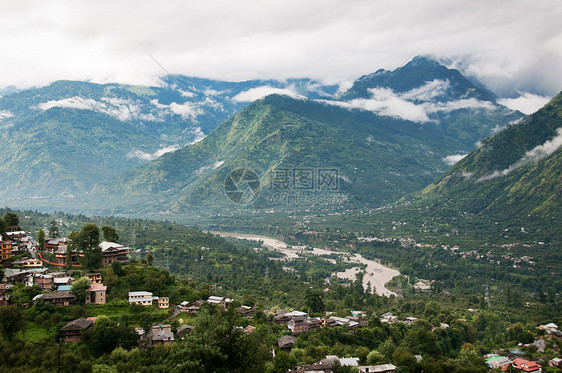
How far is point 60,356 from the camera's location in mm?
38906

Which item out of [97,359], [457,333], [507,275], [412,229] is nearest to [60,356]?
[97,359]

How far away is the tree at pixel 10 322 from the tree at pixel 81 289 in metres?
7.98

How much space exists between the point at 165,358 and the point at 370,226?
155 m

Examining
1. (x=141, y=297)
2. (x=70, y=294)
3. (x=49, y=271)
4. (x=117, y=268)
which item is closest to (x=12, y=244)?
(x=49, y=271)

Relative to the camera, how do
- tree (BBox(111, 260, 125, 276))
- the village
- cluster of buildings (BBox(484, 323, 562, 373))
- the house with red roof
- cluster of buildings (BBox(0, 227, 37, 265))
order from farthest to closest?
tree (BBox(111, 260, 125, 276)) < cluster of buildings (BBox(0, 227, 37, 265)) < cluster of buildings (BBox(484, 323, 562, 373)) < the house with red roof < the village

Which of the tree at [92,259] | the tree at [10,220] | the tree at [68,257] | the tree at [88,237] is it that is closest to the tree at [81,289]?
the tree at [92,259]

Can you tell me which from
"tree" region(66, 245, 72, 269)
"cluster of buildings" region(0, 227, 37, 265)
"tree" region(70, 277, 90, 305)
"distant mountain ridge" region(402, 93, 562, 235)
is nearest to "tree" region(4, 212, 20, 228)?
"cluster of buildings" region(0, 227, 37, 265)

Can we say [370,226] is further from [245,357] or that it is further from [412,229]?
[245,357]

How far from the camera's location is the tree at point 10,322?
142ft

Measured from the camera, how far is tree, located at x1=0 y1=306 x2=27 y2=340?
4331cm

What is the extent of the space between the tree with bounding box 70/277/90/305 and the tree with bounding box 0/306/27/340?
314 inches

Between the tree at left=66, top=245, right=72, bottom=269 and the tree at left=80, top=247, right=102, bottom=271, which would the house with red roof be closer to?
the tree at left=80, top=247, right=102, bottom=271

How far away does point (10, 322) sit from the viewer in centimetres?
4359

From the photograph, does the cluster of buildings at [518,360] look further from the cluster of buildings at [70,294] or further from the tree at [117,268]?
the tree at [117,268]
